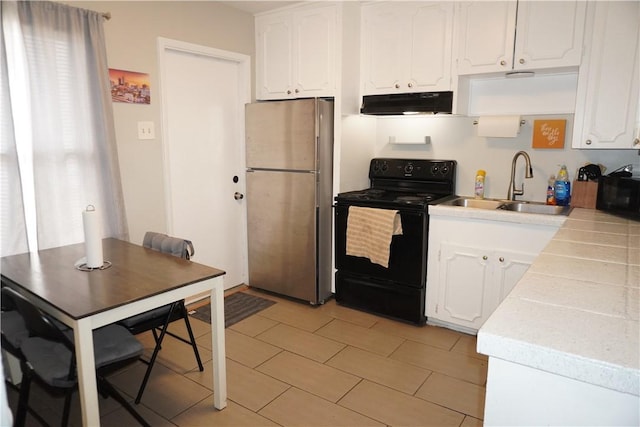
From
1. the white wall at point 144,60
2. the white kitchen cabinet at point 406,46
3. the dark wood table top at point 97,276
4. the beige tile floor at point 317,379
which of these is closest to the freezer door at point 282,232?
the beige tile floor at point 317,379

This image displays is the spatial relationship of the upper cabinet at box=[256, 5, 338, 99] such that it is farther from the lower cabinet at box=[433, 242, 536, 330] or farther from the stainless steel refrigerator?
the lower cabinet at box=[433, 242, 536, 330]

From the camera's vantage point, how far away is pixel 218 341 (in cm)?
213

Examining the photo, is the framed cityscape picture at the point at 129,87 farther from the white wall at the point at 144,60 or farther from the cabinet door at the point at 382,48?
the cabinet door at the point at 382,48

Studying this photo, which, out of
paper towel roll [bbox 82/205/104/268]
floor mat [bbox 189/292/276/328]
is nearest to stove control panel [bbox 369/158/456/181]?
floor mat [bbox 189/292/276/328]

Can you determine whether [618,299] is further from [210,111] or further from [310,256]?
[210,111]

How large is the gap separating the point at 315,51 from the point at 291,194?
117cm

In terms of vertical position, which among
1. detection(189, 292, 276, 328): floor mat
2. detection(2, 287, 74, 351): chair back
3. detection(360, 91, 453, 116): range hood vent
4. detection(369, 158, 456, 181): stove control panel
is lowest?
detection(189, 292, 276, 328): floor mat

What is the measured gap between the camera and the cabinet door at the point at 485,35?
2.80 m

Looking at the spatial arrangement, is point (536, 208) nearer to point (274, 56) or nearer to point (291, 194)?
point (291, 194)

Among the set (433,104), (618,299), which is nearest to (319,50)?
(433,104)

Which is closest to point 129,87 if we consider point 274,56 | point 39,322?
point 274,56

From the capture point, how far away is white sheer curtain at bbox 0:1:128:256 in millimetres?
2344

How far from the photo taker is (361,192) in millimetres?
3564

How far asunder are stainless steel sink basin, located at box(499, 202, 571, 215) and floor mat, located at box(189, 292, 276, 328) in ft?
6.72
